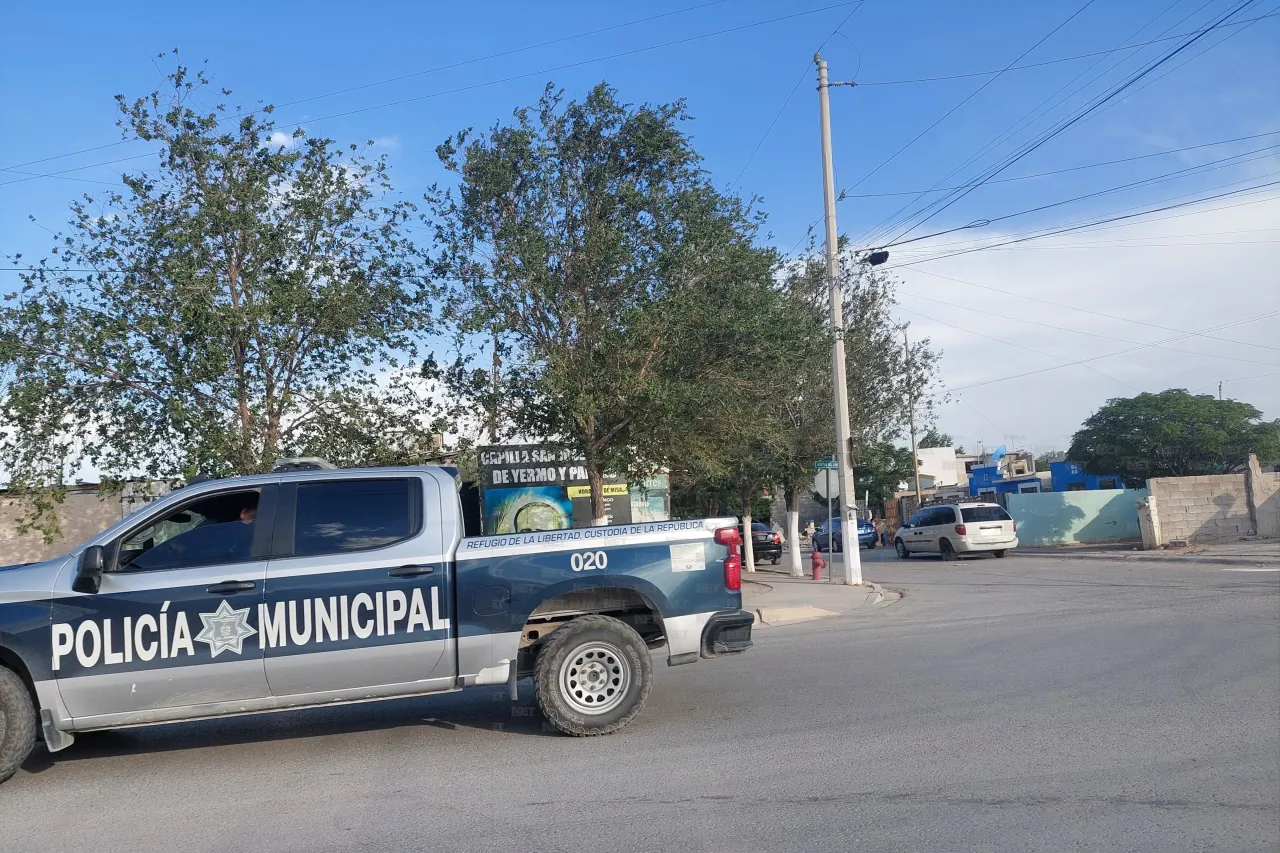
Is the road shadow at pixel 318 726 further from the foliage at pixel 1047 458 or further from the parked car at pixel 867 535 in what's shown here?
the foliage at pixel 1047 458

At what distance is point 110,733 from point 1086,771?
7.38m

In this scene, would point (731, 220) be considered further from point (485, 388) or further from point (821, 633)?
point (821, 633)

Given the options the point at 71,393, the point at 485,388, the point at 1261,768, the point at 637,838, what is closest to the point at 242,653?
the point at 637,838

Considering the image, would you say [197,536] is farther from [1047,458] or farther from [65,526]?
[1047,458]

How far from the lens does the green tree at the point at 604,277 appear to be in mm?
14672

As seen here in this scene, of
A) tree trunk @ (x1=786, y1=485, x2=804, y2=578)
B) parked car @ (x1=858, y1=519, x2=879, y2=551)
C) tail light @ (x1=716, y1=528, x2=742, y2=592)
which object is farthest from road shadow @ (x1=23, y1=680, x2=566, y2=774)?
parked car @ (x1=858, y1=519, x2=879, y2=551)

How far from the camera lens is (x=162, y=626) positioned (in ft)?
22.1

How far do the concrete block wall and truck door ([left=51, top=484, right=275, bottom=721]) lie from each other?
27316 millimetres

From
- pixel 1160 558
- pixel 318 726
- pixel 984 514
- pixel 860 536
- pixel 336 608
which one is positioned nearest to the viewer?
pixel 336 608

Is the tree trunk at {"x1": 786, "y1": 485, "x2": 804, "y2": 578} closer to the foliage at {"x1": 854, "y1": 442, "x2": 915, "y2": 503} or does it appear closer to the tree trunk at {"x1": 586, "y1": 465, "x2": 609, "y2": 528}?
the foliage at {"x1": 854, "y1": 442, "x2": 915, "y2": 503}

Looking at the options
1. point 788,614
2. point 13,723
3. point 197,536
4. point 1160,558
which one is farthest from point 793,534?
point 13,723

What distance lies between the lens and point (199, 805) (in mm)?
6105

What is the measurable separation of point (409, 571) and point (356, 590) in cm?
37

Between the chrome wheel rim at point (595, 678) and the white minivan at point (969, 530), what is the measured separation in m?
22.6
